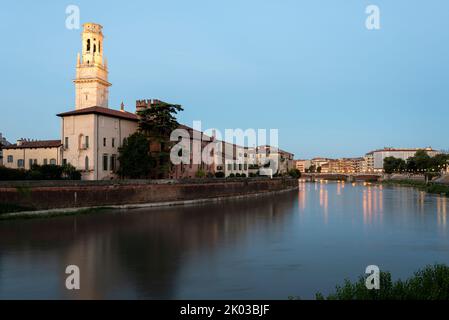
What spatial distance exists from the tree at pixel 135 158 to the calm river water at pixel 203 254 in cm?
995

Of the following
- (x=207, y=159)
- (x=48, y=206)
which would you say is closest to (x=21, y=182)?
(x=48, y=206)

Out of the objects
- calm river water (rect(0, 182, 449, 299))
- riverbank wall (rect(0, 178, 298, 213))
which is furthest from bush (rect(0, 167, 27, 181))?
calm river water (rect(0, 182, 449, 299))

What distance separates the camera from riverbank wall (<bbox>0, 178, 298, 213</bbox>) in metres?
24.6

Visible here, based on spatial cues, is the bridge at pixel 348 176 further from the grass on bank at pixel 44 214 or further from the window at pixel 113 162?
the grass on bank at pixel 44 214

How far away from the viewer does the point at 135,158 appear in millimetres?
35875

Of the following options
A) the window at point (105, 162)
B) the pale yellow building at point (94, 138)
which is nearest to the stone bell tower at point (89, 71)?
the pale yellow building at point (94, 138)

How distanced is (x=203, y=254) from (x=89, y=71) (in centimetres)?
4093

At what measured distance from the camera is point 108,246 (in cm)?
1642

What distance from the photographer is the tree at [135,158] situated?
3600 centimetres

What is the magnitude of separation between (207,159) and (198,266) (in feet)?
139

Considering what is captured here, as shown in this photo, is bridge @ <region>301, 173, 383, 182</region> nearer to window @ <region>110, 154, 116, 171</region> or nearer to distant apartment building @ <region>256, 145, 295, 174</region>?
distant apartment building @ <region>256, 145, 295, 174</region>

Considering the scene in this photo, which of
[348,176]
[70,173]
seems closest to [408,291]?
[70,173]

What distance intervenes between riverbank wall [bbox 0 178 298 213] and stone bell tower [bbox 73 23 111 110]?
759 inches
